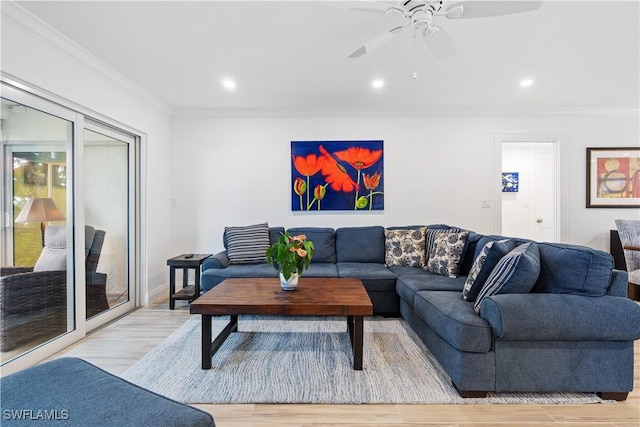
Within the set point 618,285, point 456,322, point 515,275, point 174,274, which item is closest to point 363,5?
point 515,275

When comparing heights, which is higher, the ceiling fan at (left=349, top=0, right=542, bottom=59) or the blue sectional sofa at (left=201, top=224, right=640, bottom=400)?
the ceiling fan at (left=349, top=0, right=542, bottom=59)

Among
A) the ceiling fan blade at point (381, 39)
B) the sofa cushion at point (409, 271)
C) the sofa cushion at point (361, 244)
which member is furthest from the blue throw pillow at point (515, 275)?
the sofa cushion at point (361, 244)

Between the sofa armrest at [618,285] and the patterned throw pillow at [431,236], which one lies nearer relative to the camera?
the sofa armrest at [618,285]

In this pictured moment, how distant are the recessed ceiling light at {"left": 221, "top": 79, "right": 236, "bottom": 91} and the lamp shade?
1.89 meters

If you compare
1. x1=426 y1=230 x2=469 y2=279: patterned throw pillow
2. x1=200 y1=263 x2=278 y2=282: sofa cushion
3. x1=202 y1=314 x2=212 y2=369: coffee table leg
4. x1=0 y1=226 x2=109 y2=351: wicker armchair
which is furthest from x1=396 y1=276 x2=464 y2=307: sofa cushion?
x1=0 y1=226 x2=109 y2=351: wicker armchair

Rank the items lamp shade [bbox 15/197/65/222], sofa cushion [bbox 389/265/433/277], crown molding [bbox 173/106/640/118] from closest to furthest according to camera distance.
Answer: lamp shade [bbox 15/197/65/222] < sofa cushion [bbox 389/265/433/277] < crown molding [bbox 173/106/640/118]

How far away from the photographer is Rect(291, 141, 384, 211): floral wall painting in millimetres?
4121

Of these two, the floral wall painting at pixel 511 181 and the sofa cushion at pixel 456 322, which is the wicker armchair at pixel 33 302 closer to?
the sofa cushion at pixel 456 322

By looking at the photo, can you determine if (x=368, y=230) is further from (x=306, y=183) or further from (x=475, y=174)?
(x=475, y=174)

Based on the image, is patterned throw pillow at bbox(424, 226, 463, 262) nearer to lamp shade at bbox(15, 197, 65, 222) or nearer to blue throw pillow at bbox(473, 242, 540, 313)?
blue throw pillow at bbox(473, 242, 540, 313)

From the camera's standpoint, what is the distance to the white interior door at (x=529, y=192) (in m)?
5.64

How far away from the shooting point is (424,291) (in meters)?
2.49

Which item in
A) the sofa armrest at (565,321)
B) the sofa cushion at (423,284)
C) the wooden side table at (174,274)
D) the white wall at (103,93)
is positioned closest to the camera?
the sofa armrest at (565,321)

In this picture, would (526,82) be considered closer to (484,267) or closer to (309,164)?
(484,267)
